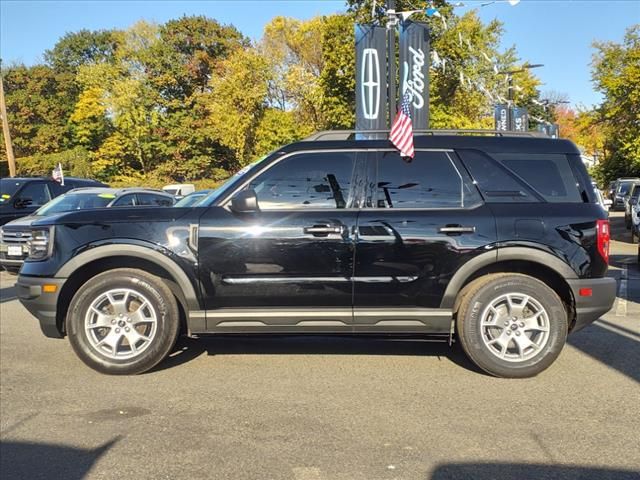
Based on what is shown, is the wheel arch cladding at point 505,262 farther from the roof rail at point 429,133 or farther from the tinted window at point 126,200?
the tinted window at point 126,200

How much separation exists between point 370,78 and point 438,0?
19.8 meters

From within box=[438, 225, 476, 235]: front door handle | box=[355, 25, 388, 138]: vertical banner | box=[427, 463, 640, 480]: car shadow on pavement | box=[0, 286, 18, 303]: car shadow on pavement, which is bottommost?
box=[427, 463, 640, 480]: car shadow on pavement

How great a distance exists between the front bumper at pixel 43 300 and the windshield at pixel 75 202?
6.77 meters

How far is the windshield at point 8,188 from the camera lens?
1263 cm

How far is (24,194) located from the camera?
13.0 m

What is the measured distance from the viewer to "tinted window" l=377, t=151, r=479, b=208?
15.5ft

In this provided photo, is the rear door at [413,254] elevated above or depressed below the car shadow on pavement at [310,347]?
above

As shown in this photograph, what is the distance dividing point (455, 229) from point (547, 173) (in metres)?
0.96

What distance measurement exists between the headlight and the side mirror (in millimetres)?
1600

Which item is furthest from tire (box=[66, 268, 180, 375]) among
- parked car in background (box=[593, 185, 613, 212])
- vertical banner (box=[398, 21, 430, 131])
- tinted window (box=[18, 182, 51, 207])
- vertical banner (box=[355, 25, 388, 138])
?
vertical banner (box=[398, 21, 430, 131])

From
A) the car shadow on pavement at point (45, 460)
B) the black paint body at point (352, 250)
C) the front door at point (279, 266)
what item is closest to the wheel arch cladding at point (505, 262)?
the black paint body at point (352, 250)

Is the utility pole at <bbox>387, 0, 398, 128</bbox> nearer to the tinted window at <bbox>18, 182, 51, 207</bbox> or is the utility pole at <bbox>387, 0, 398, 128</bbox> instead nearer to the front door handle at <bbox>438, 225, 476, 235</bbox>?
the tinted window at <bbox>18, 182, 51, 207</bbox>

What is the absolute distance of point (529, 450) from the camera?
339 cm

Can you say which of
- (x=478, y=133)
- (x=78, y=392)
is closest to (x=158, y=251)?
(x=78, y=392)
